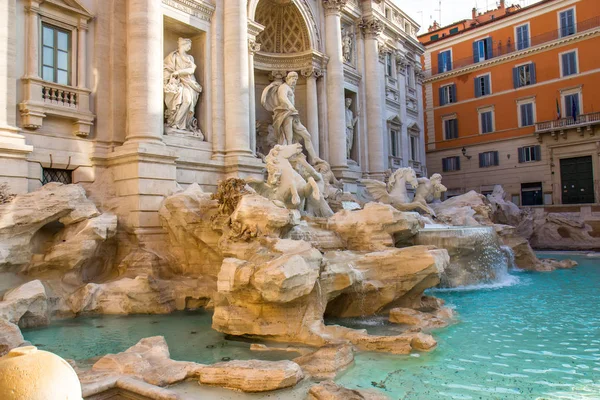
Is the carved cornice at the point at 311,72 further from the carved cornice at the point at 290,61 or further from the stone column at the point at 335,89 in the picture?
the stone column at the point at 335,89

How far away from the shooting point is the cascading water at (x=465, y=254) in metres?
9.39

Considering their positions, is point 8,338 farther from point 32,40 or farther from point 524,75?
point 524,75

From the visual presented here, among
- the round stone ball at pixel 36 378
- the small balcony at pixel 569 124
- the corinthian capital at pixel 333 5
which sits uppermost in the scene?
the corinthian capital at pixel 333 5

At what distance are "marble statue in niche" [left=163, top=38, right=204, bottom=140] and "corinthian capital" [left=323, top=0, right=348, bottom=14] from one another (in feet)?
19.1

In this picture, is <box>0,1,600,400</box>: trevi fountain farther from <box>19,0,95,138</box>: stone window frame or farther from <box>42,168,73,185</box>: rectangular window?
<box>19,0,95,138</box>: stone window frame

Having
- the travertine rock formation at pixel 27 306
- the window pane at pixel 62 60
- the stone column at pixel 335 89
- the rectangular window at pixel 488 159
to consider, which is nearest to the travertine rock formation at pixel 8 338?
the travertine rock formation at pixel 27 306

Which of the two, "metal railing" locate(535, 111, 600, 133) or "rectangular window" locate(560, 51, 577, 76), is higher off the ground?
"rectangular window" locate(560, 51, 577, 76)

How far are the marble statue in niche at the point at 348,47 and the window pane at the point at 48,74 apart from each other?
10062 millimetres

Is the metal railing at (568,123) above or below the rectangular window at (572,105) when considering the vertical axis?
below

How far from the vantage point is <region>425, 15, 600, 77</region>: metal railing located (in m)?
21.7

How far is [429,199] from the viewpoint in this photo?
1385 cm

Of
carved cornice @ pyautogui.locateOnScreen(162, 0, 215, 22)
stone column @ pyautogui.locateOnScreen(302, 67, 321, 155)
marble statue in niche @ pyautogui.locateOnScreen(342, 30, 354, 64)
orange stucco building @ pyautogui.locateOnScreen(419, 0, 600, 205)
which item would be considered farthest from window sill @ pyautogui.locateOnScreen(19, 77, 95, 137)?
orange stucco building @ pyautogui.locateOnScreen(419, 0, 600, 205)

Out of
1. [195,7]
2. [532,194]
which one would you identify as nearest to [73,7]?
[195,7]

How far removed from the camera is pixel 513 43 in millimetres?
24266
